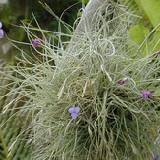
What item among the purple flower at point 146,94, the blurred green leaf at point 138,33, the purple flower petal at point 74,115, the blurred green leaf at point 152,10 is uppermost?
the purple flower petal at point 74,115

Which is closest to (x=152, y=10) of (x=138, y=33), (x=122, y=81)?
(x=138, y=33)

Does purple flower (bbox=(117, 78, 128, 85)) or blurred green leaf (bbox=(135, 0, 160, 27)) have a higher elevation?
purple flower (bbox=(117, 78, 128, 85))

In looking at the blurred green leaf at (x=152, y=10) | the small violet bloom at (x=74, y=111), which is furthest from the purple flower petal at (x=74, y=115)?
the blurred green leaf at (x=152, y=10)

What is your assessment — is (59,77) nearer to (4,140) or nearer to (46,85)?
(46,85)

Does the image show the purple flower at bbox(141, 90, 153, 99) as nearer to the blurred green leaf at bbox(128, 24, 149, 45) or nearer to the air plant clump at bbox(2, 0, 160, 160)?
the air plant clump at bbox(2, 0, 160, 160)

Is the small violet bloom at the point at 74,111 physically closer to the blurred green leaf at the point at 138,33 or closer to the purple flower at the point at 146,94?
the purple flower at the point at 146,94

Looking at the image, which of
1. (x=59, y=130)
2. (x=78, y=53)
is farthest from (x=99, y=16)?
(x=59, y=130)

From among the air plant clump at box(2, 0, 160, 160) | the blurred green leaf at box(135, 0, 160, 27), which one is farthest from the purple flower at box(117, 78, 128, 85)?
the blurred green leaf at box(135, 0, 160, 27)

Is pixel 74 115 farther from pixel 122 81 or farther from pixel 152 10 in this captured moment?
pixel 152 10

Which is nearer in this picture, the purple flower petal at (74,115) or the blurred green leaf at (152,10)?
the purple flower petal at (74,115)
